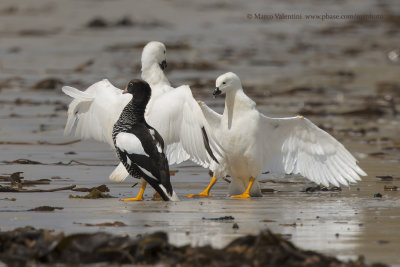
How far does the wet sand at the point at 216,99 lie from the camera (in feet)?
23.7

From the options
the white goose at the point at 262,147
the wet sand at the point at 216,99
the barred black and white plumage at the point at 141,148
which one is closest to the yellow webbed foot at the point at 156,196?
the wet sand at the point at 216,99

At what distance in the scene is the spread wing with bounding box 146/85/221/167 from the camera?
912cm

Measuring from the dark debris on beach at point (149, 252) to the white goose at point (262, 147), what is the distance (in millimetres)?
3319

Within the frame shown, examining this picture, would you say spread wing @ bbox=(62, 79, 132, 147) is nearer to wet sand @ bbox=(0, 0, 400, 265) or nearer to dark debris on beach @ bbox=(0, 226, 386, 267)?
wet sand @ bbox=(0, 0, 400, 265)

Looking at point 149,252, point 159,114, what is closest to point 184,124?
point 159,114

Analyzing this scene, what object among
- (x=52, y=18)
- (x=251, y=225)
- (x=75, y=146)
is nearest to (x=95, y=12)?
(x=52, y=18)

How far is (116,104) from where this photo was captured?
9805mm

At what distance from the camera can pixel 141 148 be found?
8641 millimetres

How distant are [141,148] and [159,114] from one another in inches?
32.2

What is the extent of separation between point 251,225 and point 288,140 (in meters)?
2.94

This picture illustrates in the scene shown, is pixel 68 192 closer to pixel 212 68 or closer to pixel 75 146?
pixel 75 146

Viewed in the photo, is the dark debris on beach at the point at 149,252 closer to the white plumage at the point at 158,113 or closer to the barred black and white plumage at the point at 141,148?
the barred black and white plumage at the point at 141,148

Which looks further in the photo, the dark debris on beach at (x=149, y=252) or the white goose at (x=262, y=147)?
the white goose at (x=262, y=147)

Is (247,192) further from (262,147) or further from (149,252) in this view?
(149,252)
